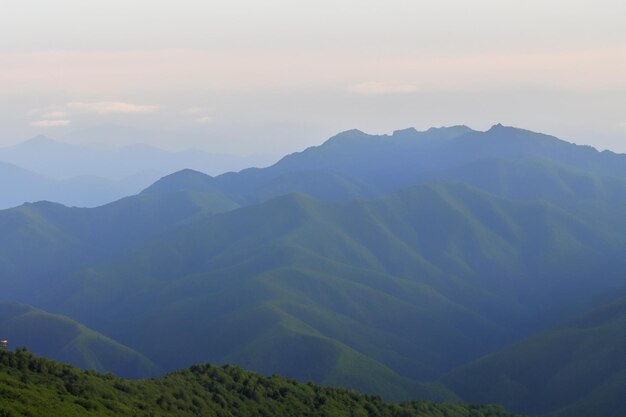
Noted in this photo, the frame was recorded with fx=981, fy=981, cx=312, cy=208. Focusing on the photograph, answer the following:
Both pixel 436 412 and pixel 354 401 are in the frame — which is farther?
pixel 436 412

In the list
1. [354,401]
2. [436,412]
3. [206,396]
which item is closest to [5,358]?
[206,396]

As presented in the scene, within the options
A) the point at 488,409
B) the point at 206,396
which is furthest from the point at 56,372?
the point at 488,409

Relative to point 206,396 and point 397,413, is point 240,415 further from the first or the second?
point 397,413

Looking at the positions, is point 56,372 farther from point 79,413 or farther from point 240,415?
point 240,415

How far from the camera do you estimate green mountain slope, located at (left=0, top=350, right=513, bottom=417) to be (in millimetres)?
78375

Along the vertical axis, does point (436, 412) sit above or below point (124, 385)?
below

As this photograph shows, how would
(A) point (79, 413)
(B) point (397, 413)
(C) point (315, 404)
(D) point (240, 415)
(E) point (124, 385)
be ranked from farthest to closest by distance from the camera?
(B) point (397, 413)
(C) point (315, 404)
(D) point (240, 415)
(E) point (124, 385)
(A) point (79, 413)

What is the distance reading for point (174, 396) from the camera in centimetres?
10512

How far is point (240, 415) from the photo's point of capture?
10725 cm

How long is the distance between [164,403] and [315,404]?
22267 millimetres

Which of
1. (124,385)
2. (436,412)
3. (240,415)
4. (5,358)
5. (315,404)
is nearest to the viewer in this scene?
(5,358)

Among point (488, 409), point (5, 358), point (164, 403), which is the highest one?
point (5, 358)

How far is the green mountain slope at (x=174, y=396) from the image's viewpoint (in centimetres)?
7838

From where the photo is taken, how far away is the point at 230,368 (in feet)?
395
